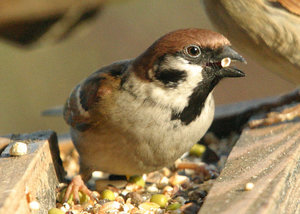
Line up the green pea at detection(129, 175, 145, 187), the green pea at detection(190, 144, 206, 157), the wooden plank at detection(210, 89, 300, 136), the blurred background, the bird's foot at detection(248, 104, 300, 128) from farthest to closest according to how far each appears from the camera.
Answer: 1. the blurred background
2. the wooden plank at detection(210, 89, 300, 136)
3. the green pea at detection(190, 144, 206, 157)
4. the bird's foot at detection(248, 104, 300, 128)
5. the green pea at detection(129, 175, 145, 187)

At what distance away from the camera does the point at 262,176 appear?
1.61 metres

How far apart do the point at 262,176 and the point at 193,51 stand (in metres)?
0.44

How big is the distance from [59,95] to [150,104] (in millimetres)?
3141

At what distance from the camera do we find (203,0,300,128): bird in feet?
7.77

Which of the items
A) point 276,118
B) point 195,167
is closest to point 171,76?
point 195,167

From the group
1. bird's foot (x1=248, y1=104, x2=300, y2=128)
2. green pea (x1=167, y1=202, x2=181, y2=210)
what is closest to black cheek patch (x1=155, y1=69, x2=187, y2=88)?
green pea (x1=167, y1=202, x2=181, y2=210)

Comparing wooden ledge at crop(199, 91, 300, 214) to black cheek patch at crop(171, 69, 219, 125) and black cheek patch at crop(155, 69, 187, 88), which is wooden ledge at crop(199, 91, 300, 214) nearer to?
black cheek patch at crop(171, 69, 219, 125)

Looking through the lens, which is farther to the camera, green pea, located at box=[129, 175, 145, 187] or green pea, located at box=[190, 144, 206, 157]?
green pea, located at box=[190, 144, 206, 157]

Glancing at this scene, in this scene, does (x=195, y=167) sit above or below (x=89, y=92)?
below

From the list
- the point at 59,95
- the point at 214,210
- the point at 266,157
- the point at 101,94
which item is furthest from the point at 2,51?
the point at 214,210

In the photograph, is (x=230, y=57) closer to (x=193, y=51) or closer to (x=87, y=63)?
(x=193, y=51)

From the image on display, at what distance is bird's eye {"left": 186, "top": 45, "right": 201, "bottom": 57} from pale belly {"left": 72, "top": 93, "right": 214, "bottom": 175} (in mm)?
215

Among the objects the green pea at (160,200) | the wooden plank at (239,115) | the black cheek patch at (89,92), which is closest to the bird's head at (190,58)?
the black cheek patch at (89,92)

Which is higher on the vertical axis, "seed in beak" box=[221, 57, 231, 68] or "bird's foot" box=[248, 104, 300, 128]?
"seed in beak" box=[221, 57, 231, 68]
